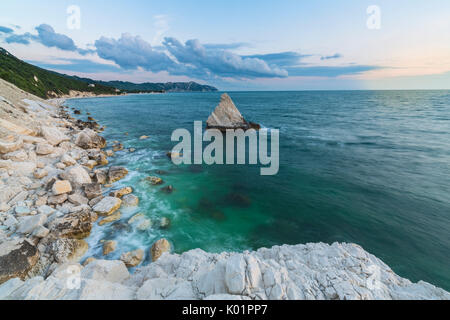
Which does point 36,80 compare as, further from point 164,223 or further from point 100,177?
point 164,223

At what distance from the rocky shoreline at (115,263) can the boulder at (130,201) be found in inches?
2.8

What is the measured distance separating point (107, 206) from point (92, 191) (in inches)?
83.5

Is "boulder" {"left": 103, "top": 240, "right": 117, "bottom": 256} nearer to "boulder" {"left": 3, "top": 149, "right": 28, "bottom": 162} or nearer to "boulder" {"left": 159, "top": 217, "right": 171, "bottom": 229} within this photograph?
"boulder" {"left": 159, "top": 217, "right": 171, "bottom": 229}

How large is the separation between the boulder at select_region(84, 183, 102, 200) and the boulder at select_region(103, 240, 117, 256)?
5025 millimetres

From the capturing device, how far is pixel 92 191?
1354cm

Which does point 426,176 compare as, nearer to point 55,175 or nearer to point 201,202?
point 201,202

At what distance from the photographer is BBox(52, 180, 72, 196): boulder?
1231 cm

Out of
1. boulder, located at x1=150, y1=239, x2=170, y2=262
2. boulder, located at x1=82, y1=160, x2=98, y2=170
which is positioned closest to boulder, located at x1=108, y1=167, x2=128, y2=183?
boulder, located at x1=82, y1=160, x2=98, y2=170

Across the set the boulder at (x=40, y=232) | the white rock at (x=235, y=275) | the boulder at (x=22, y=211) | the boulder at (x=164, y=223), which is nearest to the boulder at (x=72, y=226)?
the boulder at (x=40, y=232)

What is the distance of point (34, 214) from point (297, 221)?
15.9 metres

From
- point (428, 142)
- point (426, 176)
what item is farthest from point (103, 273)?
point (428, 142)

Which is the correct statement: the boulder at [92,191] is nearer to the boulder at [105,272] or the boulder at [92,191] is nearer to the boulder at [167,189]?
the boulder at [167,189]
